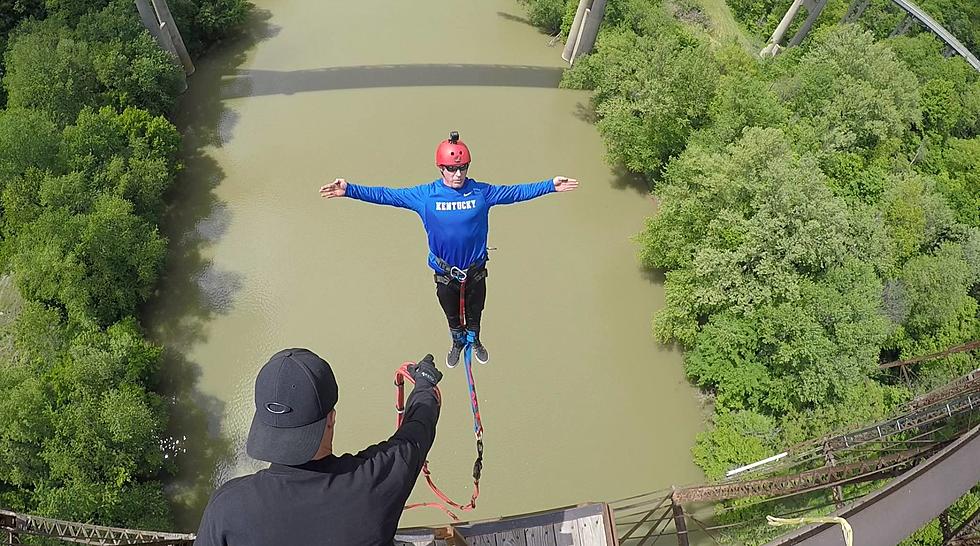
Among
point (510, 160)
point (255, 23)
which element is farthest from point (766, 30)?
point (255, 23)

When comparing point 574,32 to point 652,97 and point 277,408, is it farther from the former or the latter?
point 277,408

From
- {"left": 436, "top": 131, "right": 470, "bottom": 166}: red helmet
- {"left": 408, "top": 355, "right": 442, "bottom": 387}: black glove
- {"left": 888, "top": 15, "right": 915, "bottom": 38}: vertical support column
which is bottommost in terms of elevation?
{"left": 888, "top": 15, "right": 915, "bottom": 38}: vertical support column

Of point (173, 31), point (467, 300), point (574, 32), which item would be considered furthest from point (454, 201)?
point (574, 32)

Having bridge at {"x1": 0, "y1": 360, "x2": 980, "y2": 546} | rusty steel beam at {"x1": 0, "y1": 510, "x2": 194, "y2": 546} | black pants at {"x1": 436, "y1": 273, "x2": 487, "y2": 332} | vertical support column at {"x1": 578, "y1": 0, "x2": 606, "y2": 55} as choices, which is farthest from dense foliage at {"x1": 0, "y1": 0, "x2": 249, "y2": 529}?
vertical support column at {"x1": 578, "y1": 0, "x2": 606, "y2": 55}

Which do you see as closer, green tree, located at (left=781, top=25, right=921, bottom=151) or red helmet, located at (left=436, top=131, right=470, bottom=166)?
red helmet, located at (left=436, top=131, right=470, bottom=166)

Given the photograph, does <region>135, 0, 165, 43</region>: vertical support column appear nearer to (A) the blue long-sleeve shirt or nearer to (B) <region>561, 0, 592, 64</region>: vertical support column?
(B) <region>561, 0, 592, 64</region>: vertical support column

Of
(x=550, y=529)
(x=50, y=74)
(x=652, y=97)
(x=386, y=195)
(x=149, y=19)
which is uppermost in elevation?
(x=386, y=195)

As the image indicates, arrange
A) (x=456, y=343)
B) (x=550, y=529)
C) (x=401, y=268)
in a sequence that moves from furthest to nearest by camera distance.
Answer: (x=401, y=268) → (x=456, y=343) → (x=550, y=529)

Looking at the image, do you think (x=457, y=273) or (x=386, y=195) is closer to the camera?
(x=386, y=195)
